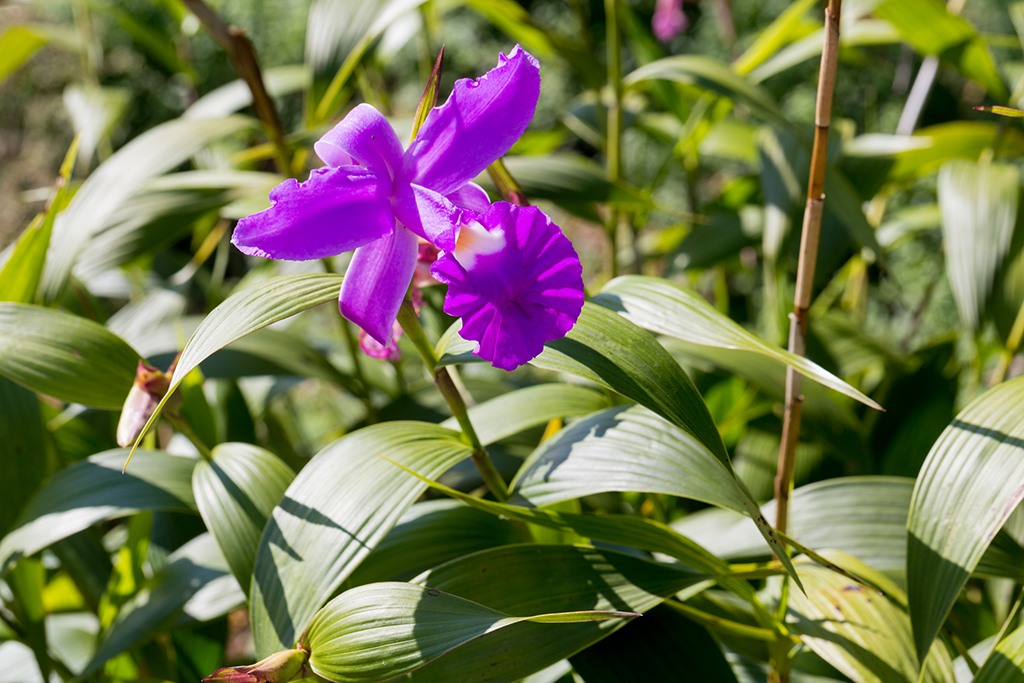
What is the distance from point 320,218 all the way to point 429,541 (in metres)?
0.27

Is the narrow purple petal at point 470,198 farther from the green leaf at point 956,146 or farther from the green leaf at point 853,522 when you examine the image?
the green leaf at point 956,146

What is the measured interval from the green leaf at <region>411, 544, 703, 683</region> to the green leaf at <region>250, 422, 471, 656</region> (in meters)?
0.05

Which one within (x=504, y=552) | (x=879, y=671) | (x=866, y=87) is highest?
(x=866, y=87)

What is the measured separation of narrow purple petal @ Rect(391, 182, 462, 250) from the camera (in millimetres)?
303

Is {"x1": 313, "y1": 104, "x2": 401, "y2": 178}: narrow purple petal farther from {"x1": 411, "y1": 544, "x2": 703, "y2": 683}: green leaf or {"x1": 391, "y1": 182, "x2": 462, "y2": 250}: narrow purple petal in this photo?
{"x1": 411, "y1": 544, "x2": 703, "y2": 683}: green leaf

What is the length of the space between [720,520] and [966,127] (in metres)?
0.57

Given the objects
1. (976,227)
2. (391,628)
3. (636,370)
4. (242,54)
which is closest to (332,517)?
(391,628)

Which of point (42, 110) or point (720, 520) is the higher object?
point (42, 110)

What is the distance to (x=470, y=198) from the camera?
1.16 ft

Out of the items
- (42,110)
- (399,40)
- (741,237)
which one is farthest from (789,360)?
(42,110)

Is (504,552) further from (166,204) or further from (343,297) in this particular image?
(166,204)

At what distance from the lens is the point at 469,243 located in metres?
0.31

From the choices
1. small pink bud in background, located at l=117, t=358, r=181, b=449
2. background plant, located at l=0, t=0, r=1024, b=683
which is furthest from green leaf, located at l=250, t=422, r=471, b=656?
Result: small pink bud in background, located at l=117, t=358, r=181, b=449

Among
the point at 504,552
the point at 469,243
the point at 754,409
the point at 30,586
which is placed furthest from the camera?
the point at 754,409
